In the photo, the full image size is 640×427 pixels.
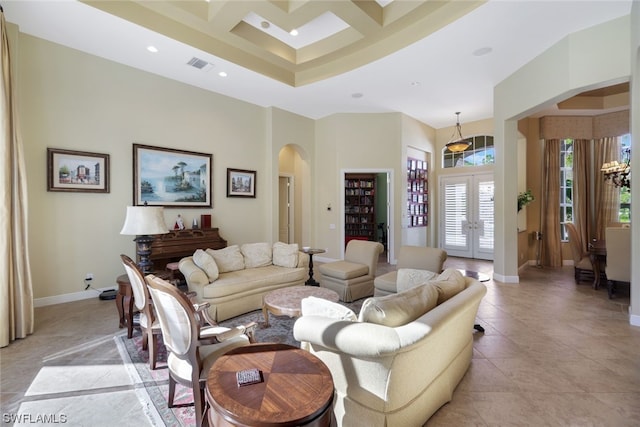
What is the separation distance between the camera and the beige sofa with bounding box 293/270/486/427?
154 centimetres

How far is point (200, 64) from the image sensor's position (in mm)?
4633

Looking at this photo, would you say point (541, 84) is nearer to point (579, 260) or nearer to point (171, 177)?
point (579, 260)

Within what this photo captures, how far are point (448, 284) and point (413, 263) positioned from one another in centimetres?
185

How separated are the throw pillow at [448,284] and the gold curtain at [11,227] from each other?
13.7 ft

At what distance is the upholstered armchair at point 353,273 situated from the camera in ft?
14.0

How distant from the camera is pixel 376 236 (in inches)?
372

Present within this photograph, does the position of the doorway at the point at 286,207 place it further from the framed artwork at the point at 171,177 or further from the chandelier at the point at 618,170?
the chandelier at the point at 618,170

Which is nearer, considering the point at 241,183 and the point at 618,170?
the point at 618,170

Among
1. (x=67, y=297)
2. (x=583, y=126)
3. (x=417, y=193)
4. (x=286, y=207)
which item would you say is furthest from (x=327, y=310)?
(x=583, y=126)

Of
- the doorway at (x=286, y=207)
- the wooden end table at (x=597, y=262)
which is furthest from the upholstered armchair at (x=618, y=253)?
the doorway at (x=286, y=207)

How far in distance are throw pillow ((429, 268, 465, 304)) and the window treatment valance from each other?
628 cm

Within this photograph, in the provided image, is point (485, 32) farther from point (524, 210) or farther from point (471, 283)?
point (524, 210)

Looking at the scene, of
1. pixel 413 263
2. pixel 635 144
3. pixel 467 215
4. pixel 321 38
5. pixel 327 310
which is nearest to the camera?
pixel 327 310

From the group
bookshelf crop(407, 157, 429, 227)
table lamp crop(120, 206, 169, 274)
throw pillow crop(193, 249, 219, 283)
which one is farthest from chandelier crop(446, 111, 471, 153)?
table lamp crop(120, 206, 169, 274)
